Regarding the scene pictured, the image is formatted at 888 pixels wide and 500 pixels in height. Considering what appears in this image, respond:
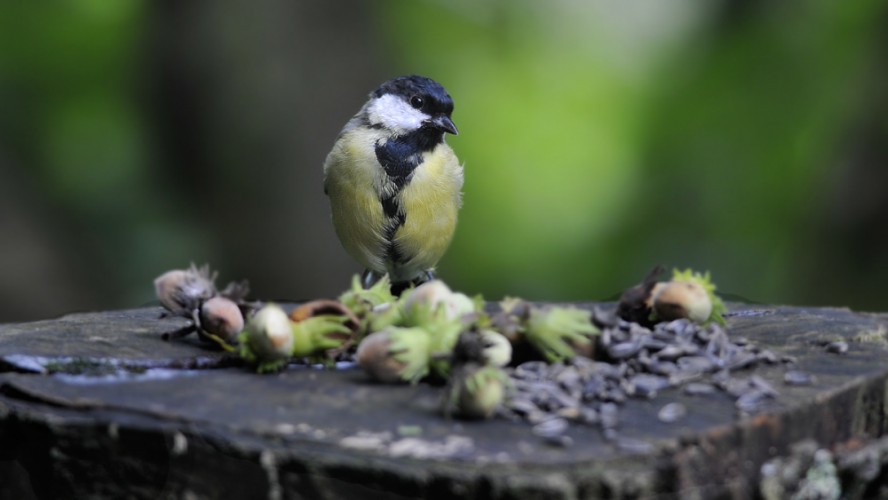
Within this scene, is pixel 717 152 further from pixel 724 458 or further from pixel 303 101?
pixel 724 458

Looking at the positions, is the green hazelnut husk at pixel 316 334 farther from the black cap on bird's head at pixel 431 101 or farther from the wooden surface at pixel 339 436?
the black cap on bird's head at pixel 431 101

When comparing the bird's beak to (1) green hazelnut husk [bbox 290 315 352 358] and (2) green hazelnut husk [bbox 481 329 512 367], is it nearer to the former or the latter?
(1) green hazelnut husk [bbox 290 315 352 358]

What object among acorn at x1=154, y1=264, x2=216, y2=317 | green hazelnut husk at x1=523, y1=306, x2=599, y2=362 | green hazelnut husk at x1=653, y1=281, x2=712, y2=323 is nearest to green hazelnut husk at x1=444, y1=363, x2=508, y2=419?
green hazelnut husk at x1=523, y1=306, x2=599, y2=362

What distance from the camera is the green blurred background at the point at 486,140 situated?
4211 mm

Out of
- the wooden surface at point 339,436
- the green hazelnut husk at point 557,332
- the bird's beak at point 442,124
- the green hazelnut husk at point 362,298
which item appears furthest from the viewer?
the bird's beak at point 442,124

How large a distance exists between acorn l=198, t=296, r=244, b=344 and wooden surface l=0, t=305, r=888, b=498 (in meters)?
0.14

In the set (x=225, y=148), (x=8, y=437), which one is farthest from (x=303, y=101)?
(x=8, y=437)

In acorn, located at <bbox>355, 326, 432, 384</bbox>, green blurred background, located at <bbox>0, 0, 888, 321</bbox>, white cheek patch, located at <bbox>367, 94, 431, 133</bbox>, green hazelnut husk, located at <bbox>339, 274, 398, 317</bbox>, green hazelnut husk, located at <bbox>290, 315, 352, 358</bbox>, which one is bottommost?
acorn, located at <bbox>355, 326, 432, 384</bbox>

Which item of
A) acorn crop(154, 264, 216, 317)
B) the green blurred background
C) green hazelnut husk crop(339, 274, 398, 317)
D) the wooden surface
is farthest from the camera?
the green blurred background

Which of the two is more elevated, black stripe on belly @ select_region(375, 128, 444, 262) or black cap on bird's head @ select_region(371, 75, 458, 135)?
black cap on bird's head @ select_region(371, 75, 458, 135)

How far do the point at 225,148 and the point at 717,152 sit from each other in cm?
230

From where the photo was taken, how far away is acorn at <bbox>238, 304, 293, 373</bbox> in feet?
5.81

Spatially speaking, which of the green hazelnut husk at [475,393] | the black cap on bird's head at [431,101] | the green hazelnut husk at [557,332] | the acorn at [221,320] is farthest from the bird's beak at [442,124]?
the green hazelnut husk at [475,393]

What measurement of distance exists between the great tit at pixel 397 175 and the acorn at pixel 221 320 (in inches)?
39.3
